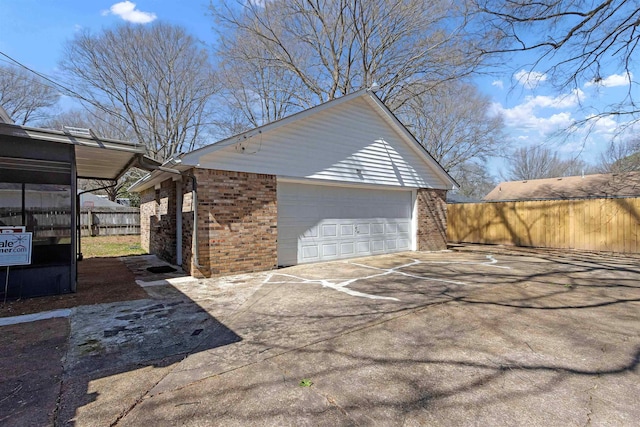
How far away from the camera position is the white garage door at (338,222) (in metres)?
8.84

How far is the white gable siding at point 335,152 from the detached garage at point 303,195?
0.03 m

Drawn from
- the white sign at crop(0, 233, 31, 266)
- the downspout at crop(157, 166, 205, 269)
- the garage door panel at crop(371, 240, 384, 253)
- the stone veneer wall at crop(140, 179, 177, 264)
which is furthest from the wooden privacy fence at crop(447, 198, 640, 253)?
the white sign at crop(0, 233, 31, 266)

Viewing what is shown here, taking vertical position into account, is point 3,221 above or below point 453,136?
below

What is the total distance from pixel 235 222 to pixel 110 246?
1013 centimetres

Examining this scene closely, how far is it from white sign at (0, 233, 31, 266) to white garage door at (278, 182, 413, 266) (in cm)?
495

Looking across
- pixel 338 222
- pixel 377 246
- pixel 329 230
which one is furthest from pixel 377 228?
pixel 329 230

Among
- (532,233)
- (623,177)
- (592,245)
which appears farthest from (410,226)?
(623,177)

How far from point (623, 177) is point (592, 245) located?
1242cm

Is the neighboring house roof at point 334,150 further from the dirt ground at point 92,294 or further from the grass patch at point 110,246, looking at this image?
the grass patch at point 110,246

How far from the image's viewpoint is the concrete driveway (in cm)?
247

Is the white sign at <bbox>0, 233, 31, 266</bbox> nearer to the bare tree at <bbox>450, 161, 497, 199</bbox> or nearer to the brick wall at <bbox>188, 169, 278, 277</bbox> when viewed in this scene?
the brick wall at <bbox>188, 169, 278, 277</bbox>

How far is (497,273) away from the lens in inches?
309

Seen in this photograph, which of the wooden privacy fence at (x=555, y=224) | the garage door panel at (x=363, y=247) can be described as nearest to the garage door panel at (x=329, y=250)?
the garage door panel at (x=363, y=247)

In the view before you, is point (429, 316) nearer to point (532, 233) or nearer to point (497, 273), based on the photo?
point (497, 273)
